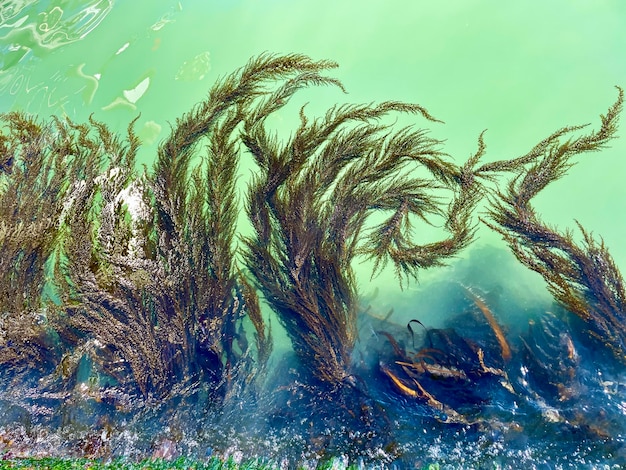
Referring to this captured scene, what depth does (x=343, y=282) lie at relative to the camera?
282 centimetres

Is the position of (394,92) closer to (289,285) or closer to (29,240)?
(289,285)

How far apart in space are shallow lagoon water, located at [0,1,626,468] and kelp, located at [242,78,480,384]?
0.92 feet

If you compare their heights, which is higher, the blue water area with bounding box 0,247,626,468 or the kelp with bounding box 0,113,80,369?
the kelp with bounding box 0,113,80,369

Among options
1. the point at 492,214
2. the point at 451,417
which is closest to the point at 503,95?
the point at 492,214

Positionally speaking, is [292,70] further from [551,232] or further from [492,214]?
[551,232]

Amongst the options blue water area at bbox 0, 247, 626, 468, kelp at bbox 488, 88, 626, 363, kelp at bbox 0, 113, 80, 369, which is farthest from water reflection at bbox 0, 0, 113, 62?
kelp at bbox 488, 88, 626, 363

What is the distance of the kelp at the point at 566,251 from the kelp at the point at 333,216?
11.3 inches

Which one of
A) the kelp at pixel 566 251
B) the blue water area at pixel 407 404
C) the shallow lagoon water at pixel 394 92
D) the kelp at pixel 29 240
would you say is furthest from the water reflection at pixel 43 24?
the kelp at pixel 566 251

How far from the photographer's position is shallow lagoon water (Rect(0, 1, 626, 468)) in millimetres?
2719

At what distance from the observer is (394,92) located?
327 centimetres

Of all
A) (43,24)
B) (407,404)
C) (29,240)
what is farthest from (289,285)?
(43,24)

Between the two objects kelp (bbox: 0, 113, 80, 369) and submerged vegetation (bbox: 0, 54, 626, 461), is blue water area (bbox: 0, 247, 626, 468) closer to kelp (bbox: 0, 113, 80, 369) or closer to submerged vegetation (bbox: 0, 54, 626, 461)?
submerged vegetation (bbox: 0, 54, 626, 461)

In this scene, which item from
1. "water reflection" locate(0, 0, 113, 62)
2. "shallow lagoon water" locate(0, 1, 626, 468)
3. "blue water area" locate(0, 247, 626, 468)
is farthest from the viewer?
"water reflection" locate(0, 0, 113, 62)

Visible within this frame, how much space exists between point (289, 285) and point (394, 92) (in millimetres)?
1722
